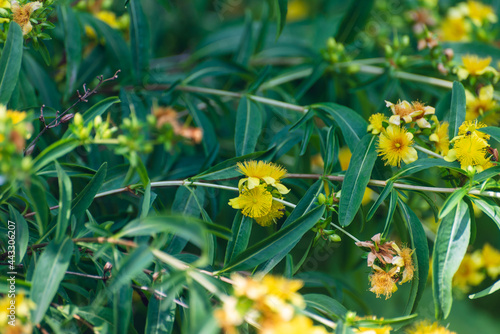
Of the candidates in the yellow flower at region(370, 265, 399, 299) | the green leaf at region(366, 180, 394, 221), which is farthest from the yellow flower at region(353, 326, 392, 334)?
the green leaf at region(366, 180, 394, 221)

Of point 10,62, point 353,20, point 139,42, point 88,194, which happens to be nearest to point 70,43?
point 139,42

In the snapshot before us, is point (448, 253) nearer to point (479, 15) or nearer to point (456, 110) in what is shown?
point (456, 110)

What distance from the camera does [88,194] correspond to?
789 millimetres

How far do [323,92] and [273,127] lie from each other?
213 mm

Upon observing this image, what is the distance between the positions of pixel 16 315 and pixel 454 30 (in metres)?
1.72

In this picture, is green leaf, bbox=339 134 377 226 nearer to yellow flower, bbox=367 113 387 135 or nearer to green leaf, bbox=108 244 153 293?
yellow flower, bbox=367 113 387 135

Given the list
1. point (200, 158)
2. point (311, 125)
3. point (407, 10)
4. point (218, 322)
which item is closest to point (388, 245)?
point (311, 125)

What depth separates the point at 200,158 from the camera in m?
1.22

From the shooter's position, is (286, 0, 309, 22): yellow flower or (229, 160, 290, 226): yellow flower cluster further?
(286, 0, 309, 22): yellow flower

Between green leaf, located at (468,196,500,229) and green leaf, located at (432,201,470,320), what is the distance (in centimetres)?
3

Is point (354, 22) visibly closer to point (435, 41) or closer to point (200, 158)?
point (435, 41)

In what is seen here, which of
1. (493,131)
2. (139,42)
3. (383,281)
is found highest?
(139,42)

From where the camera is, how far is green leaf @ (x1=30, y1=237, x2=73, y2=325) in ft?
2.10

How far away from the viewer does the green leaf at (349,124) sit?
0.95 meters
